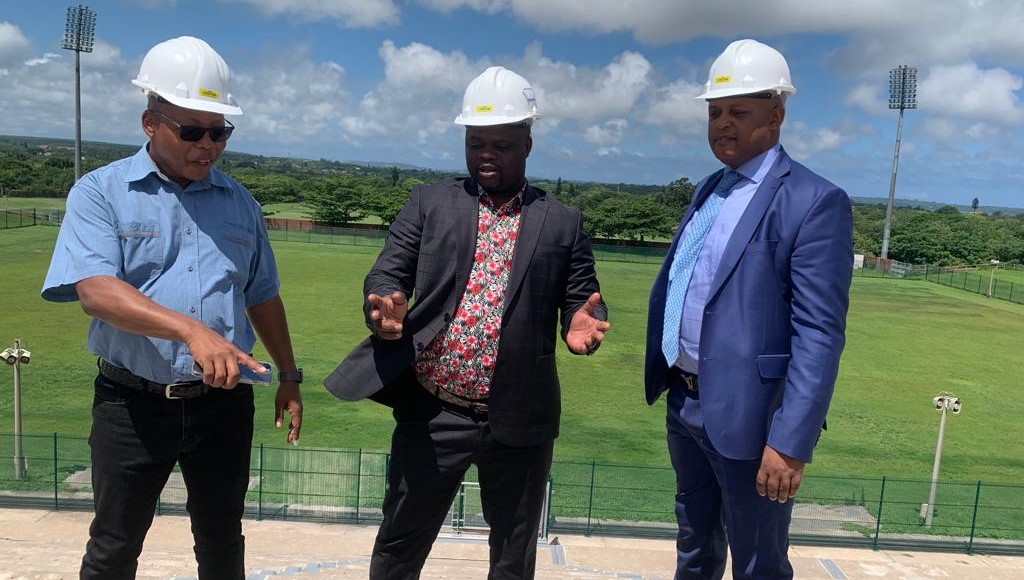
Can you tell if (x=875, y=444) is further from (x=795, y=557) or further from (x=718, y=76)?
(x=718, y=76)

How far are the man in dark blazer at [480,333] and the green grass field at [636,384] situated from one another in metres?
12.2

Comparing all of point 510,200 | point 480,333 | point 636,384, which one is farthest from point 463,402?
point 636,384

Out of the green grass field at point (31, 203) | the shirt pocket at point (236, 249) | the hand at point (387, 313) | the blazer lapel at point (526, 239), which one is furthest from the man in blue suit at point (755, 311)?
the green grass field at point (31, 203)

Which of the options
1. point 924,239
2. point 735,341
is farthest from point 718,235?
point 924,239

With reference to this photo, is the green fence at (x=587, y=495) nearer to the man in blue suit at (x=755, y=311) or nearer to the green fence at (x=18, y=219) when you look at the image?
the man in blue suit at (x=755, y=311)

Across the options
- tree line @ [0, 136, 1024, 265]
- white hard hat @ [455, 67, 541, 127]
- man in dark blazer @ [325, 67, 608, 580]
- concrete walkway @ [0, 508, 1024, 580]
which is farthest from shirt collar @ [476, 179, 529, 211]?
tree line @ [0, 136, 1024, 265]

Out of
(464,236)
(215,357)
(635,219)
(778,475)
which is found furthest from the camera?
(635,219)

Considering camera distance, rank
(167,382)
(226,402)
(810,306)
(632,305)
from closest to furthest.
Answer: (810,306)
(167,382)
(226,402)
(632,305)

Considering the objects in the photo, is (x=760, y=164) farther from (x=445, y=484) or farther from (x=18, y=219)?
(x=18, y=219)

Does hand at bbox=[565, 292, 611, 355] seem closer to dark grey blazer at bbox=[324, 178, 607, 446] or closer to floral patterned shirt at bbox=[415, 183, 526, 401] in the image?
dark grey blazer at bbox=[324, 178, 607, 446]

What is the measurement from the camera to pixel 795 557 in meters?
6.56

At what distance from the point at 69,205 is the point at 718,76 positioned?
2311 millimetres

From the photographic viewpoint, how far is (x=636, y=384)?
70.5 feet

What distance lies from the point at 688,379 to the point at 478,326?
0.83 meters
